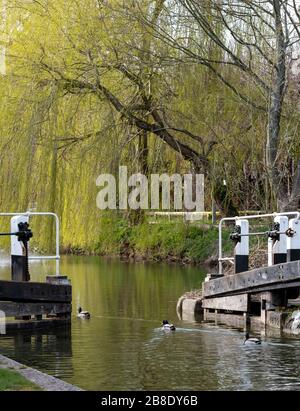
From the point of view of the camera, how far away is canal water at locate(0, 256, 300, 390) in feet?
40.7

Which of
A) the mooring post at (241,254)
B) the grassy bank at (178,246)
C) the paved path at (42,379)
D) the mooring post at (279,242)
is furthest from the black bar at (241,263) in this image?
the grassy bank at (178,246)

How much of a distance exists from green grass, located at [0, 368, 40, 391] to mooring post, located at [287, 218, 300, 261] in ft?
24.2

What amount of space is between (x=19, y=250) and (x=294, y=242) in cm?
490

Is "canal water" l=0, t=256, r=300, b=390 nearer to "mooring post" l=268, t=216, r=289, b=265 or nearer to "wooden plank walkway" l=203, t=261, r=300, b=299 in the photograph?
"wooden plank walkway" l=203, t=261, r=300, b=299

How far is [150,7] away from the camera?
879 inches

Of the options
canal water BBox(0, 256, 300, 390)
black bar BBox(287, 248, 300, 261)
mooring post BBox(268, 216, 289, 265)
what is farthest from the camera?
mooring post BBox(268, 216, 289, 265)

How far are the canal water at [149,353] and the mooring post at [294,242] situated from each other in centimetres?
167

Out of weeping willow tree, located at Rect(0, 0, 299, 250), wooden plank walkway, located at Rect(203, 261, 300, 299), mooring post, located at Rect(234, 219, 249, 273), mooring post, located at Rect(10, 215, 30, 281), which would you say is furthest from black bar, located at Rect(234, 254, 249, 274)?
mooring post, located at Rect(10, 215, 30, 281)

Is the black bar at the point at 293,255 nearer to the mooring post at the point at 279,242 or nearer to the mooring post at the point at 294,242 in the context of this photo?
the mooring post at the point at 294,242

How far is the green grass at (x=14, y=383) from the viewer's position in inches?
398

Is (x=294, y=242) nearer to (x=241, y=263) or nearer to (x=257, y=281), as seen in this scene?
(x=257, y=281)

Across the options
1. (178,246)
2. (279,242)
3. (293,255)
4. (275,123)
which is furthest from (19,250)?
(178,246)
